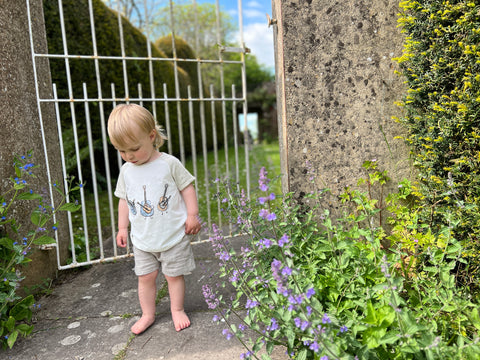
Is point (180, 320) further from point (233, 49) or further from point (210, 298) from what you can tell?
point (233, 49)

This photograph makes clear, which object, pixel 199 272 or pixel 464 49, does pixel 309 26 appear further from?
pixel 199 272

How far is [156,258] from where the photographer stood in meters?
2.28

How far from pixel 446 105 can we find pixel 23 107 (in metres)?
2.78

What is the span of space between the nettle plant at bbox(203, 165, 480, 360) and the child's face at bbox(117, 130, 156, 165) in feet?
1.91

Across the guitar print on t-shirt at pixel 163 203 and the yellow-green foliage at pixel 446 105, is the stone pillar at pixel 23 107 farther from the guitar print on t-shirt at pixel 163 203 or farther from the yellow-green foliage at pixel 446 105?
the yellow-green foliage at pixel 446 105

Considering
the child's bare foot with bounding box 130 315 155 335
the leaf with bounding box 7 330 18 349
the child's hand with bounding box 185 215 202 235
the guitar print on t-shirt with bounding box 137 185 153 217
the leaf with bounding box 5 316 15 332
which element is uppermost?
the guitar print on t-shirt with bounding box 137 185 153 217

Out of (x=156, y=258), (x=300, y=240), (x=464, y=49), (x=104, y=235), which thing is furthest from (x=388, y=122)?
(x=104, y=235)

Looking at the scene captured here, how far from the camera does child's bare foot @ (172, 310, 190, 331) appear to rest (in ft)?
7.14

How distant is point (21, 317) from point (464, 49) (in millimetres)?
2930

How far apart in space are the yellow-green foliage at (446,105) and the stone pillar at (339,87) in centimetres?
20

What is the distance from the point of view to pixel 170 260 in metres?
2.21

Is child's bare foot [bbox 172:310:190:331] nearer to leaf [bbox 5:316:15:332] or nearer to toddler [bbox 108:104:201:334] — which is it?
toddler [bbox 108:104:201:334]

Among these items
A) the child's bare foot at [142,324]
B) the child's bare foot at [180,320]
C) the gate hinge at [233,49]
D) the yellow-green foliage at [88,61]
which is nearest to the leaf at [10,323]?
the child's bare foot at [142,324]

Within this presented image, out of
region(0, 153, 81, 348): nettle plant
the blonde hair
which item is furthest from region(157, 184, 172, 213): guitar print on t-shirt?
region(0, 153, 81, 348): nettle plant
